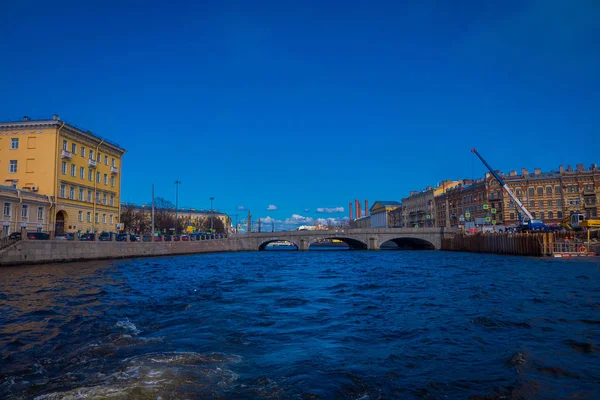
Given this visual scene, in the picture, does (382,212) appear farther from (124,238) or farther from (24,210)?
(24,210)

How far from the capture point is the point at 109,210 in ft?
188

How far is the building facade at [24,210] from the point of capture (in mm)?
38594

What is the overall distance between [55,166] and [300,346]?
4563 centimetres

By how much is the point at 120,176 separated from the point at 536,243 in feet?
176

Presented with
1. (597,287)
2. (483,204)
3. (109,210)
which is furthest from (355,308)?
(483,204)

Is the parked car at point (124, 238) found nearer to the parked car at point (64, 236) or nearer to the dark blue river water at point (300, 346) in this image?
the parked car at point (64, 236)

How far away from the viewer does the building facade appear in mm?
38594

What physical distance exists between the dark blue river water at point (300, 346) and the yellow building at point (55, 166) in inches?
1359

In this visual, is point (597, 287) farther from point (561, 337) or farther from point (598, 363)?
point (598, 363)

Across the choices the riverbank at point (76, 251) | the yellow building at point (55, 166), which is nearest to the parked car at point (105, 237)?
the riverbank at point (76, 251)

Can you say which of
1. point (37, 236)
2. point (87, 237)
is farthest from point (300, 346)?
point (87, 237)

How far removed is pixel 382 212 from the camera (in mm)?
159000

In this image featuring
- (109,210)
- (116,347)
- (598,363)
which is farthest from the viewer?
(109,210)

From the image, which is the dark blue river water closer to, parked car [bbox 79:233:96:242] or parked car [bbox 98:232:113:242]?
parked car [bbox 79:233:96:242]
